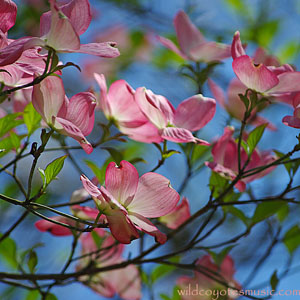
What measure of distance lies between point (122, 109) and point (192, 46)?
0.82ft

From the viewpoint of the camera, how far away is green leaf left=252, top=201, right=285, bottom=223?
716mm

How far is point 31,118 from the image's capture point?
25.7 inches

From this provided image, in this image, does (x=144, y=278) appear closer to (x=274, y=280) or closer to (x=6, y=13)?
(x=274, y=280)

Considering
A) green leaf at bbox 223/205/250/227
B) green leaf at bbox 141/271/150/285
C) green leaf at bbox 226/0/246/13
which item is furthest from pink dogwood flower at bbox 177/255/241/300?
green leaf at bbox 226/0/246/13

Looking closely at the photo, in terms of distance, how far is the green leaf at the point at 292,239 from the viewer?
2.96 ft

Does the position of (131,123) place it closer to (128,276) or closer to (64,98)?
(64,98)

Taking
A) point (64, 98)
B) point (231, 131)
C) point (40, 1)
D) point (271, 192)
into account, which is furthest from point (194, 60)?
point (40, 1)

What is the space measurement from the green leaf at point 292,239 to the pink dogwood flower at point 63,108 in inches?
20.6

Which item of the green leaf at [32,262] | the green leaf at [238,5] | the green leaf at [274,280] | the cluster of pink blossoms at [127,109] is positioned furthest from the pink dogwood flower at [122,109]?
the green leaf at [238,5]

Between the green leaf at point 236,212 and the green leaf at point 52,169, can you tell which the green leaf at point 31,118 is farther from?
the green leaf at point 236,212

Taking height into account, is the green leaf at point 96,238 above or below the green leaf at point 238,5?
below

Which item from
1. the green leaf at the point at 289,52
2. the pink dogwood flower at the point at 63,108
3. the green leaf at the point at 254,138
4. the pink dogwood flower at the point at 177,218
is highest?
the pink dogwood flower at the point at 63,108

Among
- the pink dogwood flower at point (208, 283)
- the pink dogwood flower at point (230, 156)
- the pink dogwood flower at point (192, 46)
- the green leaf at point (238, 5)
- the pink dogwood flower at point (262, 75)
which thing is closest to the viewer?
the pink dogwood flower at point (262, 75)

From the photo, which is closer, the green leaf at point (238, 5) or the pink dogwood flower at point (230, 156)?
the pink dogwood flower at point (230, 156)
